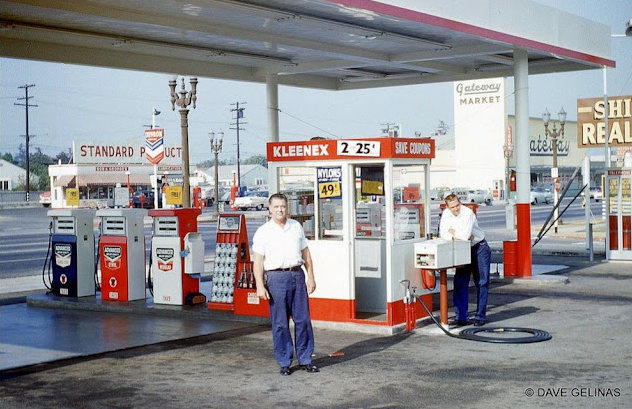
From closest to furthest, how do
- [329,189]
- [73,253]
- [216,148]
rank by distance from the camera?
[329,189], [73,253], [216,148]

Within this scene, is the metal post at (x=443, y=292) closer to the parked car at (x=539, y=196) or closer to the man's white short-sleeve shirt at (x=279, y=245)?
the man's white short-sleeve shirt at (x=279, y=245)

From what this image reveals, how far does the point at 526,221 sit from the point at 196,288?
686cm

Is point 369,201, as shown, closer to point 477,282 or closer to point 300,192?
point 300,192

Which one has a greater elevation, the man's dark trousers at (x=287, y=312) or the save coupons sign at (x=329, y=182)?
the save coupons sign at (x=329, y=182)

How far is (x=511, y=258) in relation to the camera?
57.4 feet

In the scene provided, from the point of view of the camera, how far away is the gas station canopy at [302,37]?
12.8m

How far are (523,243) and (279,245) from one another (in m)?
9.40

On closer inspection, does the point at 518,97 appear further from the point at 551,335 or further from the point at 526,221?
the point at 551,335

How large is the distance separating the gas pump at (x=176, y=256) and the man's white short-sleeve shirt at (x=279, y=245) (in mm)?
4673

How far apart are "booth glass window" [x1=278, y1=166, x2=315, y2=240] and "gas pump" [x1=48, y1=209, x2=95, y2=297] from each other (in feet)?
13.8

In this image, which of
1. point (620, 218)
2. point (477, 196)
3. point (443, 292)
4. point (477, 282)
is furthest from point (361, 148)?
point (477, 196)

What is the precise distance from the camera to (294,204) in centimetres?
1234

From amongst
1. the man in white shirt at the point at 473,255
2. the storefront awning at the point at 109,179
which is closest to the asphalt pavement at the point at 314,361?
the man in white shirt at the point at 473,255

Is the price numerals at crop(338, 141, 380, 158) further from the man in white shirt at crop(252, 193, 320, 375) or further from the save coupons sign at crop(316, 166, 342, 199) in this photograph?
the man in white shirt at crop(252, 193, 320, 375)
